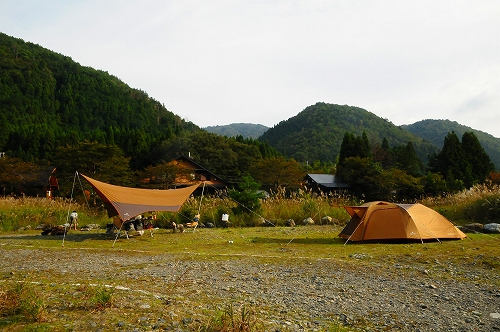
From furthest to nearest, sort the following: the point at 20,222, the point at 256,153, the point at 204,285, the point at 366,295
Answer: the point at 256,153 → the point at 20,222 → the point at 204,285 → the point at 366,295

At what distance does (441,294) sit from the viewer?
14.8 ft

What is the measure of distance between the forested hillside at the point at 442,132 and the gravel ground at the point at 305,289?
4584 inches

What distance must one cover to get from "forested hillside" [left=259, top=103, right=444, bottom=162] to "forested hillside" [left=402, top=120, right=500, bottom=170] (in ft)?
70.1

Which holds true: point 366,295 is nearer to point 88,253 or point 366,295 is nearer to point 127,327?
point 127,327

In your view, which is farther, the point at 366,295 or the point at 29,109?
the point at 29,109

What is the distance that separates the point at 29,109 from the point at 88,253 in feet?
267

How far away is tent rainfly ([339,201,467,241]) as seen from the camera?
8781mm

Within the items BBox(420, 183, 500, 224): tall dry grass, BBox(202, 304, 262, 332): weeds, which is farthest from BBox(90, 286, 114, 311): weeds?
BBox(420, 183, 500, 224): tall dry grass

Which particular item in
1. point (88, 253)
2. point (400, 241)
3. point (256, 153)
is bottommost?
point (88, 253)

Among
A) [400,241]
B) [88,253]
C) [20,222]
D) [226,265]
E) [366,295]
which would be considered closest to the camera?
[366,295]

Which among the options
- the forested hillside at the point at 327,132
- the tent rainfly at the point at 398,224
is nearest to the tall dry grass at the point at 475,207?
the tent rainfly at the point at 398,224

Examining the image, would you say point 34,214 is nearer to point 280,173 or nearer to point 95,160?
point 95,160

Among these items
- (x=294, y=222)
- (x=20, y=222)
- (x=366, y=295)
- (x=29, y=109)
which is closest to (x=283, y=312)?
(x=366, y=295)

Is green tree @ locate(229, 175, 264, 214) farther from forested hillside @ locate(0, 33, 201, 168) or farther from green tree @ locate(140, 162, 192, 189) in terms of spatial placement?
forested hillside @ locate(0, 33, 201, 168)
